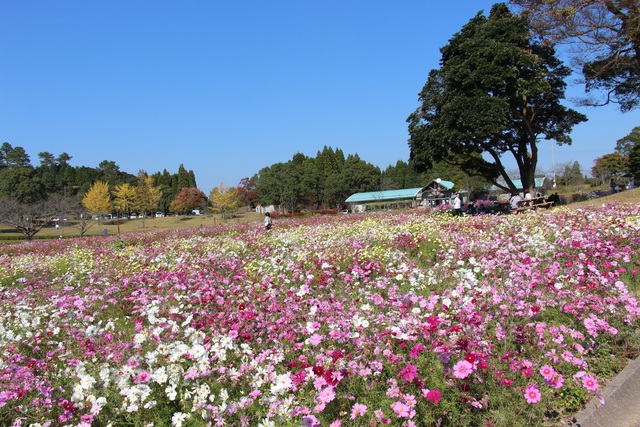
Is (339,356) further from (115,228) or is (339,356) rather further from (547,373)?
(115,228)

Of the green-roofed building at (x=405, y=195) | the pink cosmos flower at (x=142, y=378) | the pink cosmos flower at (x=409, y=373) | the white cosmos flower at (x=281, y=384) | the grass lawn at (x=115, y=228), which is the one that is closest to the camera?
the pink cosmos flower at (x=409, y=373)

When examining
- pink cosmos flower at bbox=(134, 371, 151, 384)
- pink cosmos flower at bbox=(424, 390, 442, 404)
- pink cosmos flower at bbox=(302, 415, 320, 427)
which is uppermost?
pink cosmos flower at bbox=(134, 371, 151, 384)

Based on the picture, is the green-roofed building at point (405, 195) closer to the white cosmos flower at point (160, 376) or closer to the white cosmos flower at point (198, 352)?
the white cosmos flower at point (198, 352)

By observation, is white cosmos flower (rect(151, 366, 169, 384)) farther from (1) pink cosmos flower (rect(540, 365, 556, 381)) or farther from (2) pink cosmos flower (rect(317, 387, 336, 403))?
(1) pink cosmos flower (rect(540, 365, 556, 381))

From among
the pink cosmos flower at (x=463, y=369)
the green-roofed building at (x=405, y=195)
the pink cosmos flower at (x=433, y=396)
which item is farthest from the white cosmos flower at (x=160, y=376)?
the green-roofed building at (x=405, y=195)

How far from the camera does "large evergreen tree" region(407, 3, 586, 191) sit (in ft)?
65.1

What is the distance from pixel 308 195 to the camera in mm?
63469

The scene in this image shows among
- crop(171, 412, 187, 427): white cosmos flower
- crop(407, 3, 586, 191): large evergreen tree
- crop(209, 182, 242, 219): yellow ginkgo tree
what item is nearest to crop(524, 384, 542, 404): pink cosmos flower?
crop(171, 412, 187, 427): white cosmos flower

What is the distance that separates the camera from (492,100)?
64.6ft

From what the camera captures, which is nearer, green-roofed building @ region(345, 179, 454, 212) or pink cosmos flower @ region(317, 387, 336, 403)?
pink cosmos flower @ region(317, 387, 336, 403)

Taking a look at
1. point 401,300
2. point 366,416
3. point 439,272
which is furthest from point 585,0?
point 366,416

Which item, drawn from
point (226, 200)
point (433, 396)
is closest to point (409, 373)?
point (433, 396)

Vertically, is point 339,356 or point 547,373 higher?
point 339,356

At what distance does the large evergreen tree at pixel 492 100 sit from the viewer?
65.1 ft
